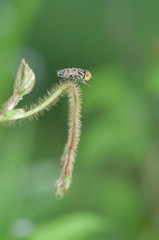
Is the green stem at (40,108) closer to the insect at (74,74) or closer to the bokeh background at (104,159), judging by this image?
the insect at (74,74)

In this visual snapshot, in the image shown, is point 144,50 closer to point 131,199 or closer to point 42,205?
point 131,199

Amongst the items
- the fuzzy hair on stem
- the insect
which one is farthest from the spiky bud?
the insect

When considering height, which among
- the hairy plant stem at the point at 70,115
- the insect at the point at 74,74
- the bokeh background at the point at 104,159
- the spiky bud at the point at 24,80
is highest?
the bokeh background at the point at 104,159

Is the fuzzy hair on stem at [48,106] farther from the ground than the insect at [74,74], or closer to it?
closer to it

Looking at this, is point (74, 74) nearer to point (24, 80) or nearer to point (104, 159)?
point (24, 80)

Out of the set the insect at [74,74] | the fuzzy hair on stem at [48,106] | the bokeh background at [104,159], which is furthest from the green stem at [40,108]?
the bokeh background at [104,159]

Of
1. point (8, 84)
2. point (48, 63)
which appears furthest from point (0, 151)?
point (48, 63)

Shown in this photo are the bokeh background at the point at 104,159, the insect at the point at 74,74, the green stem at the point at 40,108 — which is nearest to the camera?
the green stem at the point at 40,108

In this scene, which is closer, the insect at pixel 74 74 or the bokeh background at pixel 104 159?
the insect at pixel 74 74
